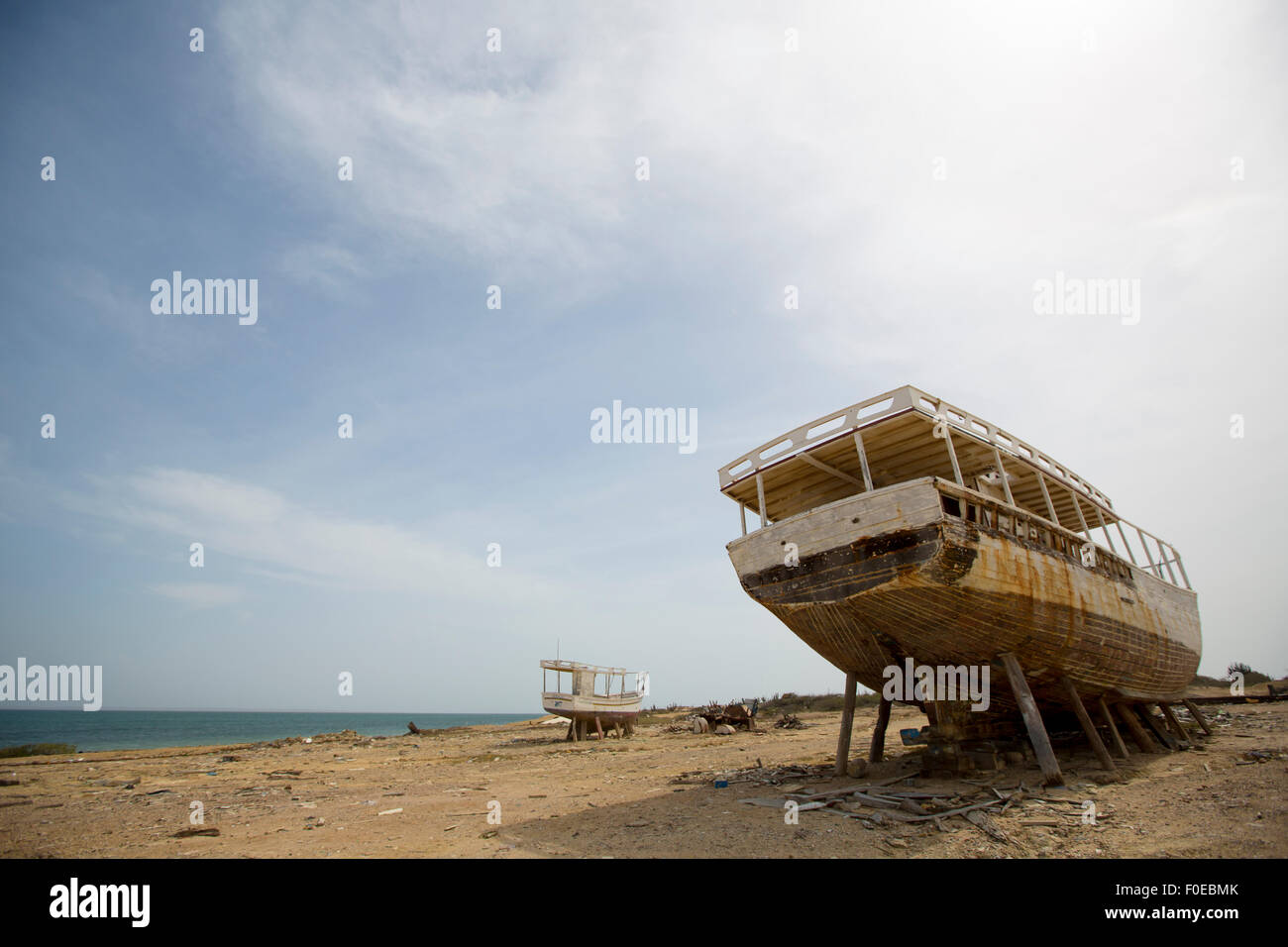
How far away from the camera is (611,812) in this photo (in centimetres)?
933

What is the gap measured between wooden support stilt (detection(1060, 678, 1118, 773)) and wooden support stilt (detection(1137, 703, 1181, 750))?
4.61 m

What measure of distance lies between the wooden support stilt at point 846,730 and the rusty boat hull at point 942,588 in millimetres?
401

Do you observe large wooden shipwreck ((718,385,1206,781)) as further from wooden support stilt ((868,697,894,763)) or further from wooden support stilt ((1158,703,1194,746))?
wooden support stilt ((1158,703,1194,746))

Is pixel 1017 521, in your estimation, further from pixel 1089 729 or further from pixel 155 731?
pixel 155 731

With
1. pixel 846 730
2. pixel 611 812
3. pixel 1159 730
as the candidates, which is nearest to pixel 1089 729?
pixel 846 730

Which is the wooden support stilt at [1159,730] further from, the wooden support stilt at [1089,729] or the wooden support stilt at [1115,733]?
the wooden support stilt at [1089,729]

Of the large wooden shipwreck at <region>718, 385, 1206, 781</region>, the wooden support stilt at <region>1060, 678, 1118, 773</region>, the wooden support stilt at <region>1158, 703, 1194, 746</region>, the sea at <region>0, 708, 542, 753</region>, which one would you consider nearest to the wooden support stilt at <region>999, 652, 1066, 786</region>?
the large wooden shipwreck at <region>718, 385, 1206, 781</region>

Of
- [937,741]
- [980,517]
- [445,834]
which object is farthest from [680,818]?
[980,517]

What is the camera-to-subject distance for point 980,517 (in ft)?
30.8

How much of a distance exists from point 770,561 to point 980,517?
335 cm

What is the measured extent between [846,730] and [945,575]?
15.7ft

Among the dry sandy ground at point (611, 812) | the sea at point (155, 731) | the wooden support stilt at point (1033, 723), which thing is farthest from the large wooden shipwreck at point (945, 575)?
the sea at point (155, 731)
